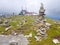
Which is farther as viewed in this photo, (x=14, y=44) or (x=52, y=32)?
(x=52, y=32)

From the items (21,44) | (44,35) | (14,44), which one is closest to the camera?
(14,44)

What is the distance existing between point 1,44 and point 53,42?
2712 cm

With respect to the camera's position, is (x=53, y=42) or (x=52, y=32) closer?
(x=53, y=42)

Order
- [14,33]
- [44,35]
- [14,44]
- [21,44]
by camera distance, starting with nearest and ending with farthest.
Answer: [14,44] → [21,44] → [44,35] → [14,33]

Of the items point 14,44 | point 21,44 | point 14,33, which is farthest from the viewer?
point 14,33

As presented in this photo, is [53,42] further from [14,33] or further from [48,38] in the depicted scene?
[14,33]

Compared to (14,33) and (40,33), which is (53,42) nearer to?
(40,33)

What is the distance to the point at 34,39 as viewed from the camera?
344 ft

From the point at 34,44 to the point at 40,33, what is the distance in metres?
16.5

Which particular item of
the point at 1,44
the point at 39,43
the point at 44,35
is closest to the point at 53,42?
the point at 39,43

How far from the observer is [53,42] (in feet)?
308

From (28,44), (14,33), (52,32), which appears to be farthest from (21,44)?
(14,33)

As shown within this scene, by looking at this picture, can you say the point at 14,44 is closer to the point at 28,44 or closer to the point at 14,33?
the point at 28,44

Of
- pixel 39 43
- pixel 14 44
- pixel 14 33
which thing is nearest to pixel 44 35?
pixel 39 43
